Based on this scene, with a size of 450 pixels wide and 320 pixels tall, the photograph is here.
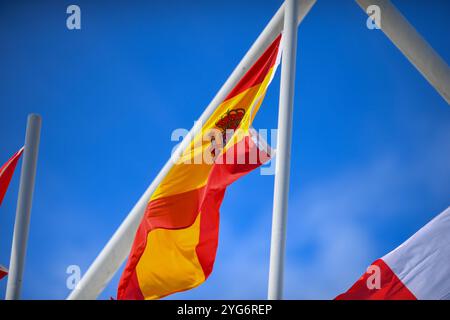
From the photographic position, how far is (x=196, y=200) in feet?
29.0

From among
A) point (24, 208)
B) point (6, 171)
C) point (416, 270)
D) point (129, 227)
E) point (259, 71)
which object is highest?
point (259, 71)

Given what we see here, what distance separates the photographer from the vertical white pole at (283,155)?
278 inches

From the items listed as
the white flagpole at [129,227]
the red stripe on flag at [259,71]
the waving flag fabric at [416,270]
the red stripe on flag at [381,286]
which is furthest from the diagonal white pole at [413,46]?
the red stripe on flag at [381,286]

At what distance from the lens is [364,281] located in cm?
813

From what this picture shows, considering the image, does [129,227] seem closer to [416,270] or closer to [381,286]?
[381,286]

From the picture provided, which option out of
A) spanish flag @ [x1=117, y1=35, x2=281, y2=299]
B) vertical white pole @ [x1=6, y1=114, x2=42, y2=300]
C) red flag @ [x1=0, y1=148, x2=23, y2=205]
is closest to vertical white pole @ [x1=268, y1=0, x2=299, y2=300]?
spanish flag @ [x1=117, y1=35, x2=281, y2=299]

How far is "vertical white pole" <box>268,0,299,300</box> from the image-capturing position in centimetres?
705

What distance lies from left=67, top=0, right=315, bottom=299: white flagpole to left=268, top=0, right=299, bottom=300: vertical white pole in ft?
5.58

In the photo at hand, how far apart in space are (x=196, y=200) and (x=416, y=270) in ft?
13.2

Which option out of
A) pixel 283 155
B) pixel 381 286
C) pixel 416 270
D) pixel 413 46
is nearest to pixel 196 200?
pixel 283 155

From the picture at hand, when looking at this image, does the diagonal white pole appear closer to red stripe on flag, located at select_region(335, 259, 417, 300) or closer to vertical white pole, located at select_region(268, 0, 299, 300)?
vertical white pole, located at select_region(268, 0, 299, 300)

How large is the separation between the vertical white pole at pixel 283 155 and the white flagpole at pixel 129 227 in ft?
5.58

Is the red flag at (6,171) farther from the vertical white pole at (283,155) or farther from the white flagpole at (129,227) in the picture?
the vertical white pole at (283,155)
